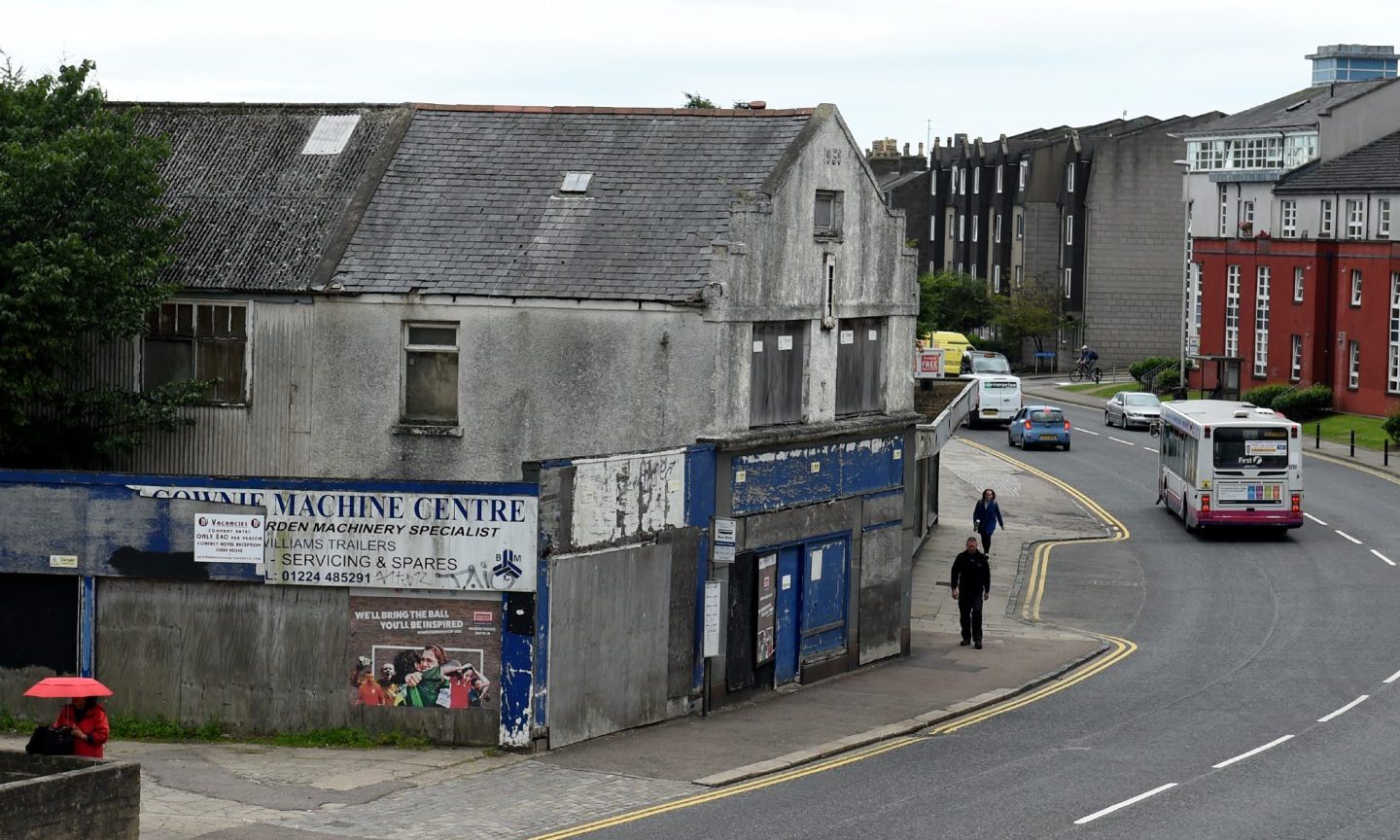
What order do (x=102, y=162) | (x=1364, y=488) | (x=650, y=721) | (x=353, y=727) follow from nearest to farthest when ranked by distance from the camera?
(x=353, y=727) < (x=650, y=721) < (x=102, y=162) < (x=1364, y=488)

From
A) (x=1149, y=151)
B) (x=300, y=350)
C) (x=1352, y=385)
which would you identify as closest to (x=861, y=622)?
(x=300, y=350)

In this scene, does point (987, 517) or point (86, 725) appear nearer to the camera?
point (86, 725)

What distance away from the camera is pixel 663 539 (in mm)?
24469

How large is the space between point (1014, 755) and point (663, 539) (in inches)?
204

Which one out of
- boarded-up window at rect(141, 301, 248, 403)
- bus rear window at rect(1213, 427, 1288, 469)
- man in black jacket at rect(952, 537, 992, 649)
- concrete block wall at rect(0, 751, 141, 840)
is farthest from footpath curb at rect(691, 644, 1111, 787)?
bus rear window at rect(1213, 427, 1288, 469)

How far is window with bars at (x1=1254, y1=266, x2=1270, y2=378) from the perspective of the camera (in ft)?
276

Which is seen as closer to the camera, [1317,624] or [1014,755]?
[1014,755]

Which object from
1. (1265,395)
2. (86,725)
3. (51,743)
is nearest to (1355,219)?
(1265,395)

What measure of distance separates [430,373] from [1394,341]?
5403 cm

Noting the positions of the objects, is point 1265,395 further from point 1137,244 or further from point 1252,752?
point 1252,752

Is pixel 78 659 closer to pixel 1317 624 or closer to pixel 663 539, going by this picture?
pixel 663 539

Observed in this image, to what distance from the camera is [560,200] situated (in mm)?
27719

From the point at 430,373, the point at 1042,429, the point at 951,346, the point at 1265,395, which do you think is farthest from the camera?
the point at 951,346

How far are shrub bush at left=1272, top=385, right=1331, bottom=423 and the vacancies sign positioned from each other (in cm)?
5817
